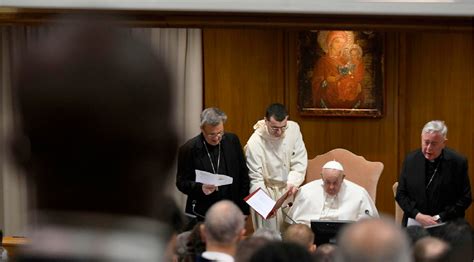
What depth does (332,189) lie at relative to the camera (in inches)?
277

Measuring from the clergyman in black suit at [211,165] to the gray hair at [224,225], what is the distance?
2.82 metres

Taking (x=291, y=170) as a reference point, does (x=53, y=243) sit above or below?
above

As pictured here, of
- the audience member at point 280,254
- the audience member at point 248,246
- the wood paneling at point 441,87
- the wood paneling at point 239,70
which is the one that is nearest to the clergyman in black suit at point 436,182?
the wood paneling at point 441,87

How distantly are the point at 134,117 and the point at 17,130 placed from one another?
0.11 metres

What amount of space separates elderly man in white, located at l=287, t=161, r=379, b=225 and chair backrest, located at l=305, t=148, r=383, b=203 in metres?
0.70

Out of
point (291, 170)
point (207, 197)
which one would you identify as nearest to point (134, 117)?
point (207, 197)

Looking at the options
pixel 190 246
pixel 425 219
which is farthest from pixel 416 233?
pixel 425 219

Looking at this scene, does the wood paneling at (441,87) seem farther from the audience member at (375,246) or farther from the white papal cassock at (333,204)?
the audience member at (375,246)

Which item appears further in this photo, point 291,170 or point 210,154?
point 291,170

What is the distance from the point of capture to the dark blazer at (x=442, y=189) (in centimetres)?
670

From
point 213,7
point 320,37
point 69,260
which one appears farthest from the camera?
point 320,37

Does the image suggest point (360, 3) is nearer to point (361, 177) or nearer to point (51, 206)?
point (361, 177)

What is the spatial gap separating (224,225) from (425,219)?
3.15 meters

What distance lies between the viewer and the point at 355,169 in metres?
8.02
